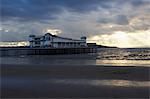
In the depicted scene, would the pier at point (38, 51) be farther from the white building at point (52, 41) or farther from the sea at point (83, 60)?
the sea at point (83, 60)

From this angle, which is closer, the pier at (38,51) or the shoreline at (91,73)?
the shoreline at (91,73)

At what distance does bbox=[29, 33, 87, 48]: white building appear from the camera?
7931 cm

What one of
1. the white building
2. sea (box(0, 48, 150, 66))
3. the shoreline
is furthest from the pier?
the shoreline

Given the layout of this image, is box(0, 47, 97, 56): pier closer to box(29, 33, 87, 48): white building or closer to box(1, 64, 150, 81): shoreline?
box(29, 33, 87, 48): white building

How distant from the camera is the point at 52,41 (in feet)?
262

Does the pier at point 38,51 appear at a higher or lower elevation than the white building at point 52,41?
lower

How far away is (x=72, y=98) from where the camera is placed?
356 inches

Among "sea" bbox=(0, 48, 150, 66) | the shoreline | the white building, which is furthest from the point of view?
the white building

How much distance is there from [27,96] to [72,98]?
1.55 metres

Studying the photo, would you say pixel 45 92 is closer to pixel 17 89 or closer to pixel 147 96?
pixel 17 89

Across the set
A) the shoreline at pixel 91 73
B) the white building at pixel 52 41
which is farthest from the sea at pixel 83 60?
the white building at pixel 52 41

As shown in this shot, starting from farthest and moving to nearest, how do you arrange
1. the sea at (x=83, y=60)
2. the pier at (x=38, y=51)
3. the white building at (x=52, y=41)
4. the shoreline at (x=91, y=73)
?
the white building at (x=52, y=41) → the pier at (x=38, y=51) → the sea at (x=83, y=60) → the shoreline at (x=91, y=73)

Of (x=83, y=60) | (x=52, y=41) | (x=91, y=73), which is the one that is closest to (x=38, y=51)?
(x=52, y=41)

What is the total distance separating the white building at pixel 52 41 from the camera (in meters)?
79.3
